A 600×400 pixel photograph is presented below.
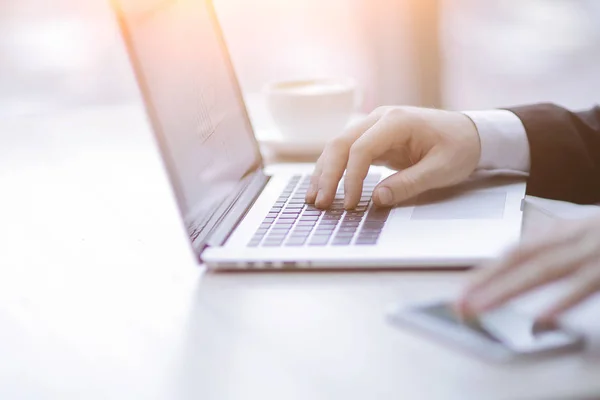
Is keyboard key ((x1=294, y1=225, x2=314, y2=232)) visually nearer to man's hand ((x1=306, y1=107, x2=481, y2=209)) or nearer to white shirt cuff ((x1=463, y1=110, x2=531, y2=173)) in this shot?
man's hand ((x1=306, y1=107, x2=481, y2=209))

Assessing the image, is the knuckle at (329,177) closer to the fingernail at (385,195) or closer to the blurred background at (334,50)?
the fingernail at (385,195)

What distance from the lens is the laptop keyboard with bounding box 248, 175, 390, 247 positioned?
2.45 feet

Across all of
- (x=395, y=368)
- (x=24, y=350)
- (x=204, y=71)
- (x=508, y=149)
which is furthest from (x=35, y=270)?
(x=508, y=149)

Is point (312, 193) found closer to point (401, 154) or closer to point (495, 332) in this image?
point (401, 154)

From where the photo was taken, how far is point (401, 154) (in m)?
0.94

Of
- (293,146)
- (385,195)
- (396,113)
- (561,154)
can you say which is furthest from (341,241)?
(293,146)

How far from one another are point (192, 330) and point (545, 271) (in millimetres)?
266

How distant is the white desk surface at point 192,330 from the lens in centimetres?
51

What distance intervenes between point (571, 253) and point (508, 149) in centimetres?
39

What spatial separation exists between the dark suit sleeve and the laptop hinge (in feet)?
1.09

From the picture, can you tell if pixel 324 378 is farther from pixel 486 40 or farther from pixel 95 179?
pixel 486 40

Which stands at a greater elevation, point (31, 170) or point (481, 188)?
point (31, 170)

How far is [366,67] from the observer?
200 centimetres

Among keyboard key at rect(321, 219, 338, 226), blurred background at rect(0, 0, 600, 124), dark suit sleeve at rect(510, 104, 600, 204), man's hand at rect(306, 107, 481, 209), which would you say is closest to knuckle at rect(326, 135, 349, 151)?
man's hand at rect(306, 107, 481, 209)
